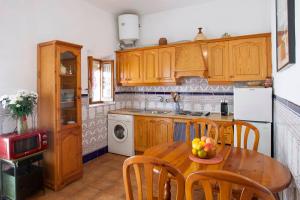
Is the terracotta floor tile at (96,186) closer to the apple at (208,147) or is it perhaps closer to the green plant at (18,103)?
the green plant at (18,103)

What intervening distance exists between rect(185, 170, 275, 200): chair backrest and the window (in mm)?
3052

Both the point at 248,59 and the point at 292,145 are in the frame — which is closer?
the point at 292,145

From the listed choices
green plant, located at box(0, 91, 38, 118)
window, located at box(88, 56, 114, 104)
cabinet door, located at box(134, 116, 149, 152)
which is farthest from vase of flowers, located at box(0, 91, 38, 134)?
cabinet door, located at box(134, 116, 149, 152)

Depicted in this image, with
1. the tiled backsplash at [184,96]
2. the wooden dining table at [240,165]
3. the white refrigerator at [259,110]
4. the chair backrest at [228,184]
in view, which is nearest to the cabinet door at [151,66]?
the tiled backsplash at [184,96]

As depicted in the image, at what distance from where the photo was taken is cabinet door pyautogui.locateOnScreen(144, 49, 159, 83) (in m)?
3.76

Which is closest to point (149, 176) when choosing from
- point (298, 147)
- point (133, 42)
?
point (298, 147)

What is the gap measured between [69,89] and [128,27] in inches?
72.4

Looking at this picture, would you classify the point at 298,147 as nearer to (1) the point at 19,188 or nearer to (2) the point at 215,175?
(2) the point at 215,175

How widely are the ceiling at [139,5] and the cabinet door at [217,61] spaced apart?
945 millimetres

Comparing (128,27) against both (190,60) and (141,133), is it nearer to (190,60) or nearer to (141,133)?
(190,60)

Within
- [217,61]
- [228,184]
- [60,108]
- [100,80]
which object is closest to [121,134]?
[100,80]

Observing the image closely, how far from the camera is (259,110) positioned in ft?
8.86

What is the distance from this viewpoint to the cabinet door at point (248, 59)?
293cm

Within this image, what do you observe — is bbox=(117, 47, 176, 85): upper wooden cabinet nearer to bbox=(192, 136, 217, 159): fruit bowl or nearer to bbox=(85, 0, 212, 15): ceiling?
bbox=(85, 0, 212, 15): ceiling
